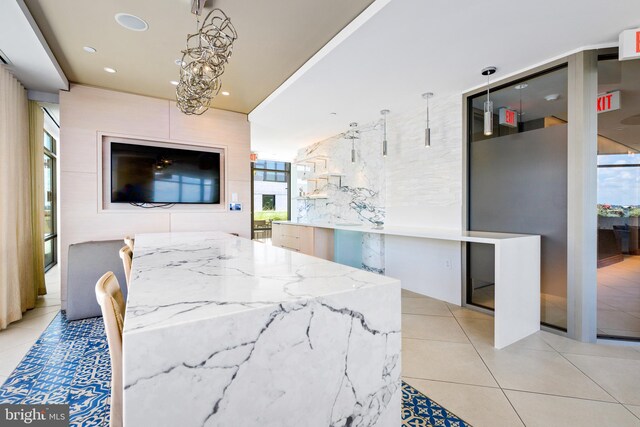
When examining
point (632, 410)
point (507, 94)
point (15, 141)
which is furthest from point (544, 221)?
point (15, 141)

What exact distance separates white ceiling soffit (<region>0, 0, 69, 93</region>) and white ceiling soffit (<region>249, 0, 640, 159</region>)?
7.19 feet

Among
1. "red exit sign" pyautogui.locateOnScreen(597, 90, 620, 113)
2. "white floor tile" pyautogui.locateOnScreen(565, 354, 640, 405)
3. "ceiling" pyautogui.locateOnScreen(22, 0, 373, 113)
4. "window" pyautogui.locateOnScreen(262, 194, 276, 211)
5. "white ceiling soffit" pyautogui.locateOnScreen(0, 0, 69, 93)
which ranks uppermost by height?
"ceiling" pyautogui.locateOnScreen(22, 0, 373, 113)

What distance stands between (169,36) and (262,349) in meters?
2.89

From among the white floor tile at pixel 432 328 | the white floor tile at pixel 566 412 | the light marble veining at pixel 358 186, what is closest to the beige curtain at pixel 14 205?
the white floor tile at pixel 432 328

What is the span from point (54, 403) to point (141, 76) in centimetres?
315

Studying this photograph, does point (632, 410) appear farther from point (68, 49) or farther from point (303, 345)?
point (68, 49)

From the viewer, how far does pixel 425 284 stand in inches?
152

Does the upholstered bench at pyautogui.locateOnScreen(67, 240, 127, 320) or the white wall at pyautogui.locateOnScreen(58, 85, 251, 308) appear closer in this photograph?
the upholstered bench at pyautogui.locateOnScreen(67, 240, 127, 320)

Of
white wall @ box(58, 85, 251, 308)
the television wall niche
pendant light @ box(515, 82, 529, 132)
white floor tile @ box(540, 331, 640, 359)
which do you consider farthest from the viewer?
the television wall niche

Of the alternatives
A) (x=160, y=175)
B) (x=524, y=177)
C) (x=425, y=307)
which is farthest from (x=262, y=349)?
(x=160, y=175)

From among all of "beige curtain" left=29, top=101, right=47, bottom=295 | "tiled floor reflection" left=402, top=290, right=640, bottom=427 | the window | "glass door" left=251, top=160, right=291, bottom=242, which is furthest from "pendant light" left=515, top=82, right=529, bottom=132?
the window

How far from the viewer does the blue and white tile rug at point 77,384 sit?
1.61m

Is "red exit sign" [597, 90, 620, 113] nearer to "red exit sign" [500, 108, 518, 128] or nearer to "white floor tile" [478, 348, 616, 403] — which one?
"red exit sign" [500, 108, 518, 128]

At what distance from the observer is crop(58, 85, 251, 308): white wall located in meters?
3.47
